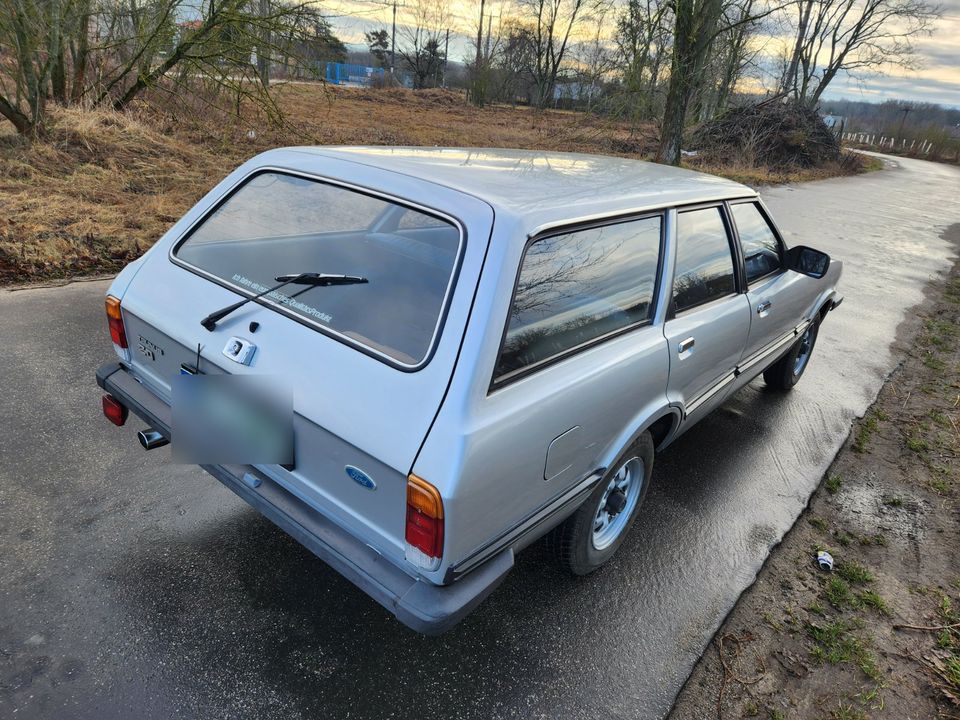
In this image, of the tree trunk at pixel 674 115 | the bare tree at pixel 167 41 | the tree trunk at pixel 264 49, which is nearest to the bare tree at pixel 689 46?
the tree trunk at pixel 674 115

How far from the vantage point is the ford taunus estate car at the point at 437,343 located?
1.79m

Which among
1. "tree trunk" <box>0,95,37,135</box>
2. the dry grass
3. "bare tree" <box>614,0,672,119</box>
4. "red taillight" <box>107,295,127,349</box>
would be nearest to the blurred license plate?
"red taillight" <box>107,295,127,349</box>

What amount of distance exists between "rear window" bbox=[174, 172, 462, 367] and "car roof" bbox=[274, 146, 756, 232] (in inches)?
6.5

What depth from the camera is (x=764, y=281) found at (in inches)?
141

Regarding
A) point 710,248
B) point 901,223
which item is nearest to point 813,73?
point 901,223

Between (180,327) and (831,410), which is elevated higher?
(180,327)

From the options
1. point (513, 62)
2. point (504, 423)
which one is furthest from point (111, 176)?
point (513, 62)

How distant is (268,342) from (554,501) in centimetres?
113

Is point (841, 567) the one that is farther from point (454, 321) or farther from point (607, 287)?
point (454, 321)

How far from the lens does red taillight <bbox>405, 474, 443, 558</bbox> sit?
1667 millimetres

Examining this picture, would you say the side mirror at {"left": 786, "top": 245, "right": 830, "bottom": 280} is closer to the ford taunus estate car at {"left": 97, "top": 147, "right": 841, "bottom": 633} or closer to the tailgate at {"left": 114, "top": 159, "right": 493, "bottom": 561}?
the ford taunus estate car at {"left": 97, "top": 147, "right": 841, "bottom": 633}

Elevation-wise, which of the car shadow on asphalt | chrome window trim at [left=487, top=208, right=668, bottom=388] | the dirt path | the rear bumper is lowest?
the dirt path

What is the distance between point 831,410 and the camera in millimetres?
4695

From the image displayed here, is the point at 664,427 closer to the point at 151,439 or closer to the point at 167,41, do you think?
the point at 151,439
